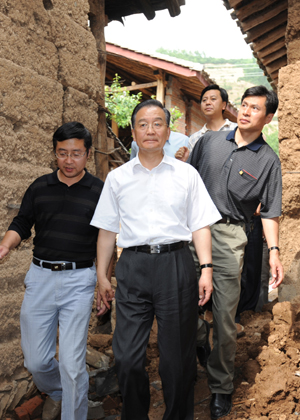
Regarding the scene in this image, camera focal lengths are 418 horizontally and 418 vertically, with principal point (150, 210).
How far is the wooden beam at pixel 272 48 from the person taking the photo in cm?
511

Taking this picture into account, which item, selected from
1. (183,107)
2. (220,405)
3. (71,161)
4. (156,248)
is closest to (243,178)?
(156,248)

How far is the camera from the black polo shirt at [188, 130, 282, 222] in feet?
9.73

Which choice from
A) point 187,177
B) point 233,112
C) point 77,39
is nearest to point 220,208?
point 187,177

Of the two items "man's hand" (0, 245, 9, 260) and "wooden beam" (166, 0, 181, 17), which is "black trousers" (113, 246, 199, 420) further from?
"wooden beam" (166, 0, 181, 17)

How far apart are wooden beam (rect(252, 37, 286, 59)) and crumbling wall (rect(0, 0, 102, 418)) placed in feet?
8.87

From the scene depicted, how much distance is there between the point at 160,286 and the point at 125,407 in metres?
0.75

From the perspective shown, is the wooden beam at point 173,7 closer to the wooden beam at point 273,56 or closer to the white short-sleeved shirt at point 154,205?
the wooden beam at point 273,56

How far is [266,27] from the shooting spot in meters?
4.85

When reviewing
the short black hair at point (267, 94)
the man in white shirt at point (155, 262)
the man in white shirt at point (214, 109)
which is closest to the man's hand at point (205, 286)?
the man in white shirt at point (155, 262)

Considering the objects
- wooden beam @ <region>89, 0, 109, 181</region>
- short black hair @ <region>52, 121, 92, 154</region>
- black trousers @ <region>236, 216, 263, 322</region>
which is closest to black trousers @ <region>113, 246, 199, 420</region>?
short black hair @ <region>52, 121, 92, 154</region>

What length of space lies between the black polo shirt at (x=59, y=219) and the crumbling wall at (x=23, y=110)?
1.17 ft

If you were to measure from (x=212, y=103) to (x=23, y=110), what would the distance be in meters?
1.83

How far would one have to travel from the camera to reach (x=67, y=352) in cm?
254

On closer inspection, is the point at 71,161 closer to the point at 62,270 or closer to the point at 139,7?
the point at 62,270
